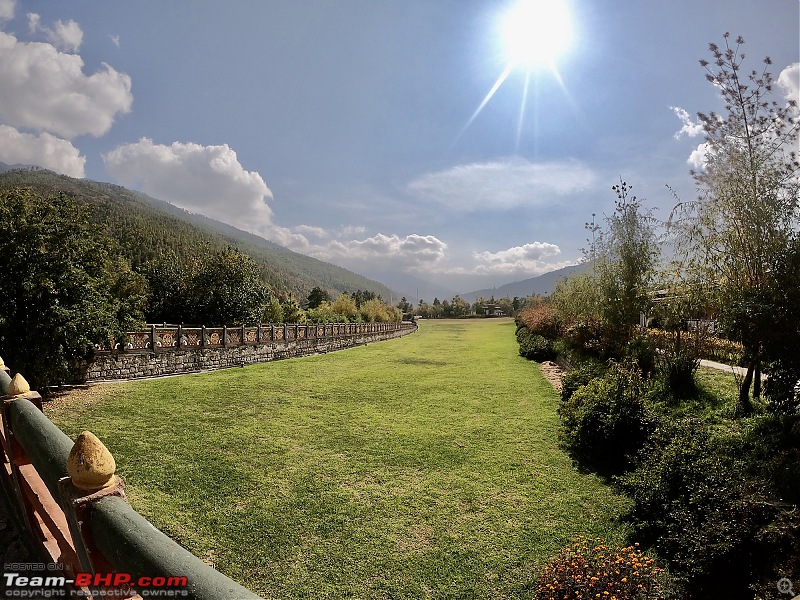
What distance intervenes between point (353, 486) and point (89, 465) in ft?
17.5

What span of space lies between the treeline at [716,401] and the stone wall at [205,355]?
545 inches

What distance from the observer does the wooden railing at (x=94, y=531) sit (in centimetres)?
123

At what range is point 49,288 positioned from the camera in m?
10.2

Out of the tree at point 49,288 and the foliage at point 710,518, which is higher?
the tree at point 49,288

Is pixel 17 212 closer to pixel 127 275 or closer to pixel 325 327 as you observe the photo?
pixel 127 275

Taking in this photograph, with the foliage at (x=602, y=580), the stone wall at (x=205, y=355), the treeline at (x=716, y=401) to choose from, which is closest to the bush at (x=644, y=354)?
the treeline at (x=716, y=401)

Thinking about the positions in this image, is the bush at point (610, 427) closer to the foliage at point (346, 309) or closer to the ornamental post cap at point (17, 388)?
the ornamental post cap at point (17, 388)

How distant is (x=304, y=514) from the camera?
5.54 metres

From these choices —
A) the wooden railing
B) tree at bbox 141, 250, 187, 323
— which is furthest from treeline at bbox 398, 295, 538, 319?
the wooden railing

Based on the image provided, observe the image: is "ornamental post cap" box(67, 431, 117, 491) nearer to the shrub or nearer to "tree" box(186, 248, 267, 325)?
the shrub

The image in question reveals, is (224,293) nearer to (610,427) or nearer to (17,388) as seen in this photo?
(610,427)

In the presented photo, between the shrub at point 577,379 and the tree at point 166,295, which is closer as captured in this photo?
the shrub at point 577,379

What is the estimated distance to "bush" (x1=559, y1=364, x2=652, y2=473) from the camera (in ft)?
24.2

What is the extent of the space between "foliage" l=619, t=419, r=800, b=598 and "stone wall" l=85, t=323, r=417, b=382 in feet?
48.6
